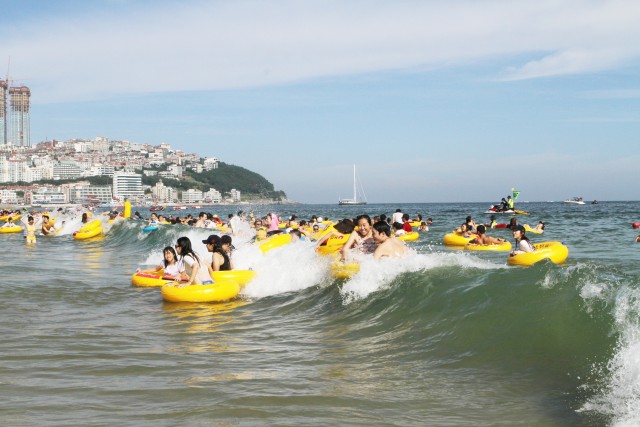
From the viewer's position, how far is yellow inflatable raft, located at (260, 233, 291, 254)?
14.4 meters

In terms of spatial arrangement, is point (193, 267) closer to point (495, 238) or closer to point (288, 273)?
point (288, 273)

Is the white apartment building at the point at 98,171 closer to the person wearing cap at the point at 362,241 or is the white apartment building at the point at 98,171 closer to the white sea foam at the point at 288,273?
the white sea foam at the point at 288,273

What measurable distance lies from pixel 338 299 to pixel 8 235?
24.9 m

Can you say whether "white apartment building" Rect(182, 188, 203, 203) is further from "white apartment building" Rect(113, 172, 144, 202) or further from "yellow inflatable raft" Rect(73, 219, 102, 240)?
"yellow inflatable raft" Rect(73, 219, 102, 240)

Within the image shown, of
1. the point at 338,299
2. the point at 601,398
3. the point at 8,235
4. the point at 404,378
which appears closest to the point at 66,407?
the point at 404,378

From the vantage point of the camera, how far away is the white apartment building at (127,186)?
16788cm

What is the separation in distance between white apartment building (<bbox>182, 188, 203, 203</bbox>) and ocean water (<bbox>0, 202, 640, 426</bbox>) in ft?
551

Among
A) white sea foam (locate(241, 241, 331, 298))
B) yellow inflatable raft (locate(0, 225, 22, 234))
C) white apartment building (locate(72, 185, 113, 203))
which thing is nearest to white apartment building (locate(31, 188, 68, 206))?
white apartment building (locate(72, 185, 113, 203))

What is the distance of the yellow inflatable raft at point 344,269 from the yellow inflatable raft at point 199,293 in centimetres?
168

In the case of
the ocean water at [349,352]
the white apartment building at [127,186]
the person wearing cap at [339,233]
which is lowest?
the ocean water at [349,352]

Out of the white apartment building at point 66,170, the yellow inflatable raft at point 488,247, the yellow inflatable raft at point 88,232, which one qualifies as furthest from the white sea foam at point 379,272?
the white apartment building at point 66,170

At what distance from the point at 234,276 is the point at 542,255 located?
6.74 meters

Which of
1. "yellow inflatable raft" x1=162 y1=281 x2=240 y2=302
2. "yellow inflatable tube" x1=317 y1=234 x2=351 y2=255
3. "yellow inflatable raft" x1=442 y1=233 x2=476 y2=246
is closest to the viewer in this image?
"yellow inflatable raft" x1=162 y1=281 x2=240 y2=302

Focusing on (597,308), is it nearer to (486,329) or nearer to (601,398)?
(486,329)
